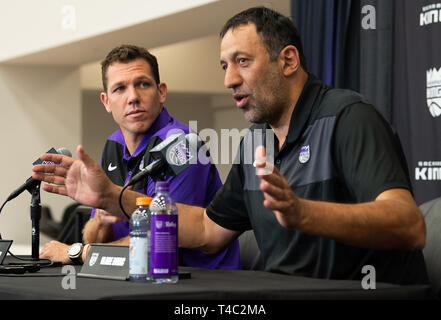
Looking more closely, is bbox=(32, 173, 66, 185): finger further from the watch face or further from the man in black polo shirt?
the watch face

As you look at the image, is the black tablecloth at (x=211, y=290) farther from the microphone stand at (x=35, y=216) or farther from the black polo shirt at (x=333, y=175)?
the microphone stand at (x=35, y=216)

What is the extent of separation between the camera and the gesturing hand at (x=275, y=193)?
121 centimetres

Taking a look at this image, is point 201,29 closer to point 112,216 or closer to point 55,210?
point 55,210

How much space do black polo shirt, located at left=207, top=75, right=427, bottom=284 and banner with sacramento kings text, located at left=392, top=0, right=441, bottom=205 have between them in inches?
46.9

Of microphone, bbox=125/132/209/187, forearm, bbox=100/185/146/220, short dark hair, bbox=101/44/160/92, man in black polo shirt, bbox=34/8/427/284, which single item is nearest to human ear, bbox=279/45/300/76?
man in black polo shirt, bbox=34/8/427/284

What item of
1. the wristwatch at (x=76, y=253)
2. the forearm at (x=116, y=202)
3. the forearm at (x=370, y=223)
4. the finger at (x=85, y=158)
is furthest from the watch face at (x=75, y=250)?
the forearm at (x=370, y=223)

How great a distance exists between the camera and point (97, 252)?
1.53 meters

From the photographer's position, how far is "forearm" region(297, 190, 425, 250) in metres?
1.30

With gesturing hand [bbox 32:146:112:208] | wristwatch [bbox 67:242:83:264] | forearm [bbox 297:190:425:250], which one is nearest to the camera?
forearm [bbox 297:190:425:250]

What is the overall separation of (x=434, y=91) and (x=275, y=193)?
1814 mm

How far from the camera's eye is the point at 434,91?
282 centimetres

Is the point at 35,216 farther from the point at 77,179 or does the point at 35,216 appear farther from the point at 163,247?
the point at 163,247

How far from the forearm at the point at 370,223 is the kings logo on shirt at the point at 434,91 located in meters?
1.54

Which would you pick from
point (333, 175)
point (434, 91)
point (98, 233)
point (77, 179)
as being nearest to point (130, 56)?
point (98, 233)
